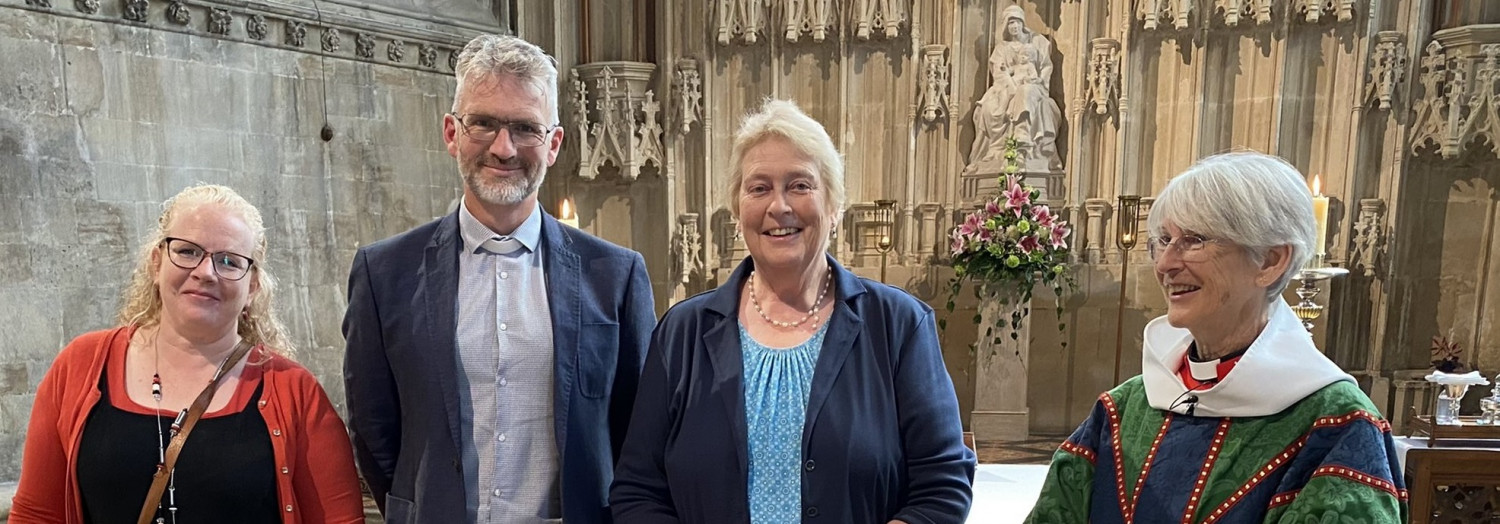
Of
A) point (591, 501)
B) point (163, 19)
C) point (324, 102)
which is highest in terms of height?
point (163, 19)

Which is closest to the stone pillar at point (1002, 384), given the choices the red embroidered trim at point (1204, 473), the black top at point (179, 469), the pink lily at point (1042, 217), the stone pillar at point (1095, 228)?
the stone pillar at point (1095, 228)

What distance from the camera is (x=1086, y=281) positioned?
5.96 meters

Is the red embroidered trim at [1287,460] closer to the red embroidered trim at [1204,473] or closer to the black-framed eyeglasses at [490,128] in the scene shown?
the red embroidered trim at [1204,473]

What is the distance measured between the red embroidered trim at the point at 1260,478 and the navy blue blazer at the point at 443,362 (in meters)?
1.19

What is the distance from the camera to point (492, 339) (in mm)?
1715

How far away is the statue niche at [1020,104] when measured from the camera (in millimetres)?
5816

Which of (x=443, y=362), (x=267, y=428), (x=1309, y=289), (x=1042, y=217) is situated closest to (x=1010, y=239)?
(x=1042, y=217)

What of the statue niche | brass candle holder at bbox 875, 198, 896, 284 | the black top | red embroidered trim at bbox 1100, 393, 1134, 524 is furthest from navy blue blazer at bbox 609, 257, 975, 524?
the statue niche

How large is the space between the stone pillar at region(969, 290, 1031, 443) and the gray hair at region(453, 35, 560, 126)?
4613 millimetres

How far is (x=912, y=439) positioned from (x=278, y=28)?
5.90 metres

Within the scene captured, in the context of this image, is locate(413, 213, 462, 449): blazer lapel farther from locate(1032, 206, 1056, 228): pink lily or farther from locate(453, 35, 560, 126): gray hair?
locate(1032, 206, 1056, 228): pink lily

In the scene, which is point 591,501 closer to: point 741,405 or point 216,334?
point 741,405

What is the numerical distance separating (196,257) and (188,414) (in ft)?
1.09

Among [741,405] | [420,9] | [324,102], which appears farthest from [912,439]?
[420,9]
